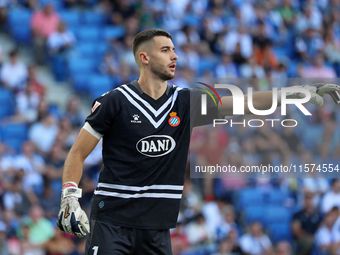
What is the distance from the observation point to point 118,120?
4.10 metres

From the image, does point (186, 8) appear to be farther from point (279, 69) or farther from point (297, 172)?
point (297, 172)

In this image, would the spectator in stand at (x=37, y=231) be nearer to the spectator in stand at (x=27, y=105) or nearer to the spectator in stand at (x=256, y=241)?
the spectator in stand at (x=27, y=105)

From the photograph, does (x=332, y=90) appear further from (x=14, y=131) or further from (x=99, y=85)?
(x=99, y=85)

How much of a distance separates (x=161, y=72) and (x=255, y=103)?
84 centimetres

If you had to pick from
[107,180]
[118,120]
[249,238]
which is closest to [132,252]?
[107,180]

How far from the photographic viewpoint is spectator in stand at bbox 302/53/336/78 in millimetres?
12691

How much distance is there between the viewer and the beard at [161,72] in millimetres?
4230

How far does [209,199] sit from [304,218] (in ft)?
5.65

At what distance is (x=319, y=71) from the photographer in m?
12.9

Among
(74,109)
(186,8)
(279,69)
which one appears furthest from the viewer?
(186,8)

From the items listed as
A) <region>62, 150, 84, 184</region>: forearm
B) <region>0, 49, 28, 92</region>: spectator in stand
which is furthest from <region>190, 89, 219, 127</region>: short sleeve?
<region>0, 49, 28, 92</region>: spectator in stand

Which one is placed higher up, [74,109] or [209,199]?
[74,109]

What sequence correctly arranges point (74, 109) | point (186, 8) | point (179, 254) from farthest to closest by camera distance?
point (186, 8) < point (74, 109) < point (179, 254)

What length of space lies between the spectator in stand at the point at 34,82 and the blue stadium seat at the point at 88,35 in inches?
72.1
